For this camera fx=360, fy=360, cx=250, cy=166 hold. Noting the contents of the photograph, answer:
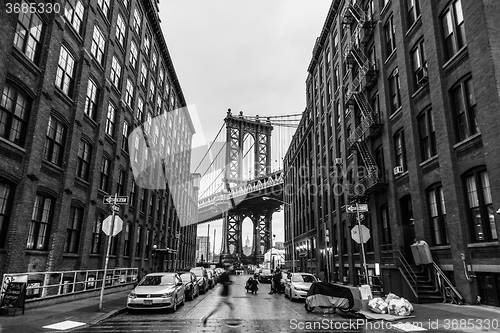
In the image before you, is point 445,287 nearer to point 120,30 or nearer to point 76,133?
point 76,133

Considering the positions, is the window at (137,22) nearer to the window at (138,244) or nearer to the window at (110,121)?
the window at (110,121)

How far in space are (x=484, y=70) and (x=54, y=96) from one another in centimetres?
1892

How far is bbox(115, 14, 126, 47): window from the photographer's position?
2702 centimetres

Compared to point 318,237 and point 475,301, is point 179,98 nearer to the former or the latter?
point 318,237

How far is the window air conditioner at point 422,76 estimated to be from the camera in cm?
1733

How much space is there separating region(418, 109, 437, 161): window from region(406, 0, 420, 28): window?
5369 millimetres

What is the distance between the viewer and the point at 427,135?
17.8 metres

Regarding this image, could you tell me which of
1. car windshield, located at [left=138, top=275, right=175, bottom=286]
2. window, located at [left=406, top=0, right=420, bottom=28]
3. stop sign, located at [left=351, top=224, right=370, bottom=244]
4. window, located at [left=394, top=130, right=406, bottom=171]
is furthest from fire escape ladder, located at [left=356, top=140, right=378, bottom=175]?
car windshield, located at [left=138, top=275, right=175, bottom=286]

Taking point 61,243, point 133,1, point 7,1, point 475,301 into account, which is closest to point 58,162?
point 61,243

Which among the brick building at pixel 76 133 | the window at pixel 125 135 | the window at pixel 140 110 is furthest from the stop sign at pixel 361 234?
the window at pixel 140 110

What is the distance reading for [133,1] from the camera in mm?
30266

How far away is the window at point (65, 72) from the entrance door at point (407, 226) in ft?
63.7

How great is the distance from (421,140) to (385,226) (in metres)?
6.36

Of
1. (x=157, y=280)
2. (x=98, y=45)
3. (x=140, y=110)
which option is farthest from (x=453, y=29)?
(x=140, y=110)
